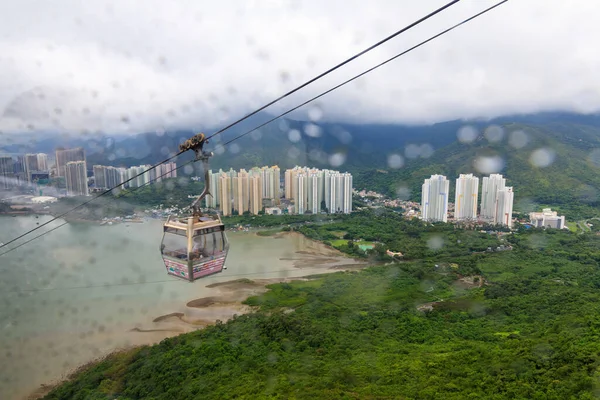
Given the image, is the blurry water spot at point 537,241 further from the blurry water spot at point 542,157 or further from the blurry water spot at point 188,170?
the blurry water spot at point 188,170

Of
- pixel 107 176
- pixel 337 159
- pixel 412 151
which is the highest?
pixel 412 151

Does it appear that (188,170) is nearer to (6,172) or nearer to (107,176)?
(107,176)

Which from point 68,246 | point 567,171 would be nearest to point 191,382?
point 68,246

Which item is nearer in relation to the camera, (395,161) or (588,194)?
(588,194)

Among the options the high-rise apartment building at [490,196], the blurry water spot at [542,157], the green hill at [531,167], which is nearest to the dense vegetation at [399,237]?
the high-rise apartment building at [490,196]

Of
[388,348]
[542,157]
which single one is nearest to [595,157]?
[542,157]

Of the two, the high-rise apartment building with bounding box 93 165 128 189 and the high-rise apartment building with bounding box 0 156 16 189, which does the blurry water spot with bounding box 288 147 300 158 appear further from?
the high-rise apartment building with bounding box 0 156 16 189

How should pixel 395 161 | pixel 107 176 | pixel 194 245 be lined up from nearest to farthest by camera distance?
pixel 194 245, pixel 107 176, pixel 395 161
